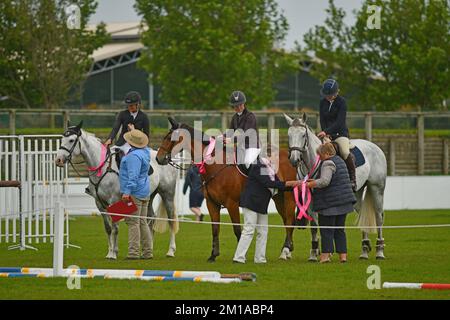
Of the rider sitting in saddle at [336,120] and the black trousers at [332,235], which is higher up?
the rider sitting in saddle at [336,120]

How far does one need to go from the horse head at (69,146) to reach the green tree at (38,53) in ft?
66.9

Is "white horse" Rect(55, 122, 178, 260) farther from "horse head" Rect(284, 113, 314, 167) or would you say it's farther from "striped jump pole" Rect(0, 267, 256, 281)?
"horse head" Rect(284, 113, 314, 167)

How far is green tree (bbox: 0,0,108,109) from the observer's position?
3822cm

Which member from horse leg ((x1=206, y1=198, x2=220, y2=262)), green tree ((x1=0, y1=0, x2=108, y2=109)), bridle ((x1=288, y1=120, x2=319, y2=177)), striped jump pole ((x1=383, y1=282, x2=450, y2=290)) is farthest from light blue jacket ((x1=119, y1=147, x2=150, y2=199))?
green tree ((x1=0, y1=0, x2=108, y2=109))

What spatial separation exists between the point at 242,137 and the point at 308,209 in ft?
5.12

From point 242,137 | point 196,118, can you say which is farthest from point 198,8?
point 242,137

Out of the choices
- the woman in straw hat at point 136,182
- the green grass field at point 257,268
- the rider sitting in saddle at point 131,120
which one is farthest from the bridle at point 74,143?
the green grass field at point 257,268

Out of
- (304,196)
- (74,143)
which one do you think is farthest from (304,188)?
(74,143)

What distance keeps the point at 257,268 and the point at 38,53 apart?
24969mm

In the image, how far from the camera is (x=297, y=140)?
16062mm

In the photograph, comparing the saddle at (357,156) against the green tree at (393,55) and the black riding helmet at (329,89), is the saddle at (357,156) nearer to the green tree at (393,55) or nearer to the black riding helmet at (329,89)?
the black riding helmet at (329,89)

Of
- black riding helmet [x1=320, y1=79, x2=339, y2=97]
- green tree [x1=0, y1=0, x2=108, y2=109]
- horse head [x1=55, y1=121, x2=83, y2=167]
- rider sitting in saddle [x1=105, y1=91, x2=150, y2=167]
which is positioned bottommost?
horse head [x1=55, y1=121, x2=83, y2=167]

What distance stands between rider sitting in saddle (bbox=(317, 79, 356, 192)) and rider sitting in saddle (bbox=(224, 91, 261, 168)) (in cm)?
114

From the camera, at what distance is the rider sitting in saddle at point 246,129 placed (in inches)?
643
